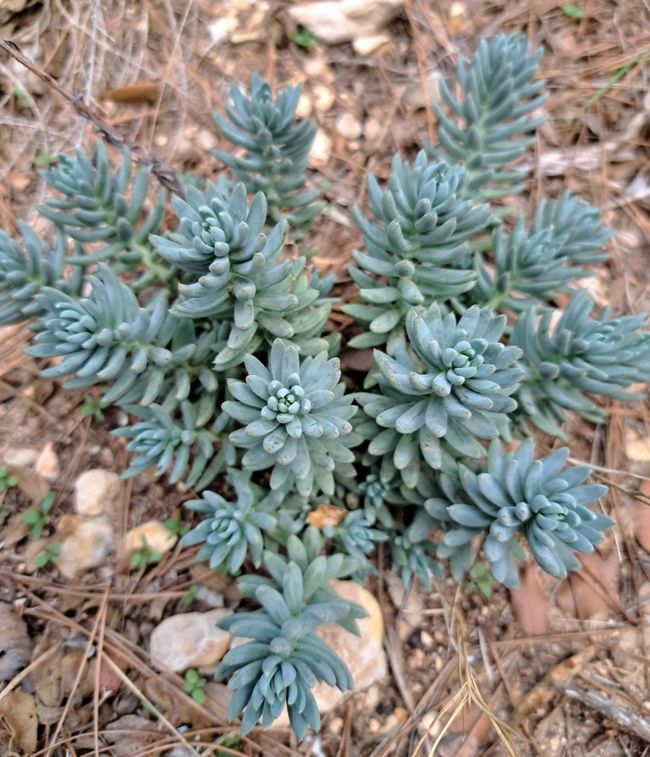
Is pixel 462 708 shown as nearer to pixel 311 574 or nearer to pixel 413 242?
pixel 311 574

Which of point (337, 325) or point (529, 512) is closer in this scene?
point (529, 512)

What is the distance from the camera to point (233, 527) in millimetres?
Answer: 2289

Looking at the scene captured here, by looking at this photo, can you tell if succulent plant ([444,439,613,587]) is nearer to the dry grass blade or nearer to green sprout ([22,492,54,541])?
the dry grass blade

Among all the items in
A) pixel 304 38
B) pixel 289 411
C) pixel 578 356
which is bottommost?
pixel 289 411

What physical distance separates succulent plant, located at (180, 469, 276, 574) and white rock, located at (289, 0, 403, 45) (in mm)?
2698

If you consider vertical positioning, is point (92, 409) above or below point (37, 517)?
above

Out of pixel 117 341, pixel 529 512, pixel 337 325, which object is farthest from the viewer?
pixel 337 325

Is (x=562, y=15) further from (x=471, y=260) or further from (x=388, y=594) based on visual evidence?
(x=388, y=594)

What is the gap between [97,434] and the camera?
9.43 ft

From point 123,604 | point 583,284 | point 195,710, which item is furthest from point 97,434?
point 583,284

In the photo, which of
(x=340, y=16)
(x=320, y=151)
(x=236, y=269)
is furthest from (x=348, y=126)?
(x=236, y=269)

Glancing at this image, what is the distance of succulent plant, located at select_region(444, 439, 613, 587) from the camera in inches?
79.1

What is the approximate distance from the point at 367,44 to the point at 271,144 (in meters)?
1.47

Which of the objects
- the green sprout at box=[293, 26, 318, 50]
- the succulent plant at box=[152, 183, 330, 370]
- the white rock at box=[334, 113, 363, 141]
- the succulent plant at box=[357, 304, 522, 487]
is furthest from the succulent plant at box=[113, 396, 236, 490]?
the green sprout at box=[293, 26, 318, 50]
